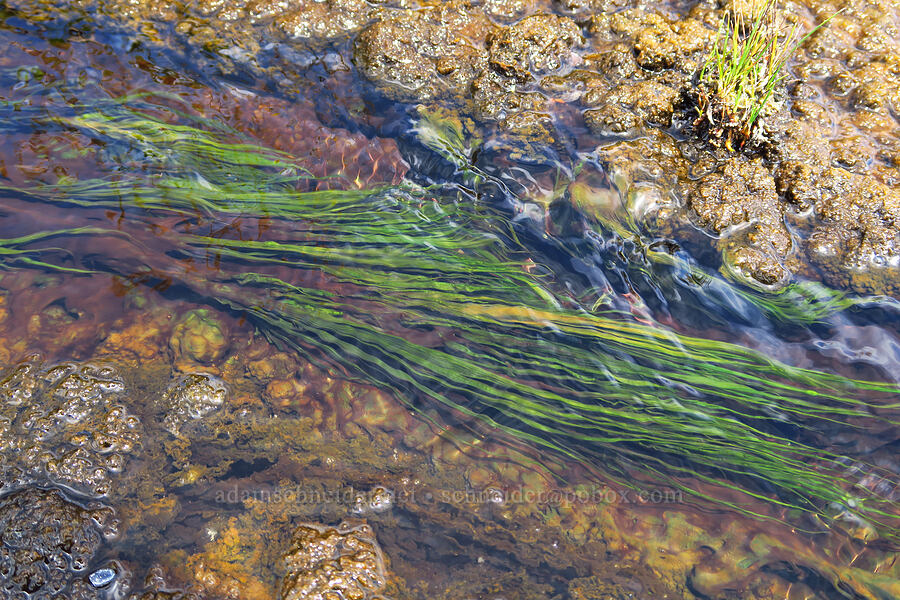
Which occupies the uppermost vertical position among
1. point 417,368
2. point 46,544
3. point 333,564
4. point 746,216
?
point 746,216

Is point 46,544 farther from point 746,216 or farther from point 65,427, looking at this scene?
point 746,216

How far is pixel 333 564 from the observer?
1800mm

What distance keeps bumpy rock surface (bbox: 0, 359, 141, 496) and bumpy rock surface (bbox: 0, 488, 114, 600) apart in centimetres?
8

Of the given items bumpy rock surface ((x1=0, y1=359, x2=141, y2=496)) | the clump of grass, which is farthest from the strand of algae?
the clump of grass

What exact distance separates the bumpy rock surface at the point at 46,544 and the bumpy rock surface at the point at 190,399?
37 cm

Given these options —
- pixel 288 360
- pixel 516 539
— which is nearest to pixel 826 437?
pixel 516 539

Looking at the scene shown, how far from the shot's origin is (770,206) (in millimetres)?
2332

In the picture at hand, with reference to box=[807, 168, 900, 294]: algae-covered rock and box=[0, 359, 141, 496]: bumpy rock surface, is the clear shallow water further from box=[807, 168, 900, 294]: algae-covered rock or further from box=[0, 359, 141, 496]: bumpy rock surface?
box=[807, 168, 900, 294]: algae-covered rock

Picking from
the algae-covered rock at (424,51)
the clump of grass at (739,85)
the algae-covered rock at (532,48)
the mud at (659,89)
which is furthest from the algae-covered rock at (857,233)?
the algae-covered rock at (424,51)

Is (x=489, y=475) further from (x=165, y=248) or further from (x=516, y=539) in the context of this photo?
(x=165, y=248)

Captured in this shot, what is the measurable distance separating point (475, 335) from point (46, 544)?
1.65 metres

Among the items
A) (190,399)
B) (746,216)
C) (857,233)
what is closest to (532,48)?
(746,216)

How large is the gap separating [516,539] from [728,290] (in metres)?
1.30

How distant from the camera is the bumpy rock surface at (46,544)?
5.68 ft
